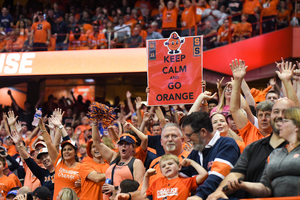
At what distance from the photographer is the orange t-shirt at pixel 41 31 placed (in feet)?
38.9

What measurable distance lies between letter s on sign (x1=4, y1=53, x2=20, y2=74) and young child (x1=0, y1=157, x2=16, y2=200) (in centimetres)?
572

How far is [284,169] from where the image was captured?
279 cm

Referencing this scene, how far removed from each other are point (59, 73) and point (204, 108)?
22.7 ft

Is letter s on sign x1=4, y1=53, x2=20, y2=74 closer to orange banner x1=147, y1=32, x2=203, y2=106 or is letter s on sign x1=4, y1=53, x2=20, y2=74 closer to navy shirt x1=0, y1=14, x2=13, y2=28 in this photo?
navy shirt x1=0, y1=14, x2=13, y2=28

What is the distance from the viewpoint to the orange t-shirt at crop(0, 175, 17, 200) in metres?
6.14

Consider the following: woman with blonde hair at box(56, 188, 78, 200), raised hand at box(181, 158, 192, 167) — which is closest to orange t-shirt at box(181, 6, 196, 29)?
woman with blonde hair at box(56, 188, 78, 200)

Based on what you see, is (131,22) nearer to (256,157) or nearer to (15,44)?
(15,44)

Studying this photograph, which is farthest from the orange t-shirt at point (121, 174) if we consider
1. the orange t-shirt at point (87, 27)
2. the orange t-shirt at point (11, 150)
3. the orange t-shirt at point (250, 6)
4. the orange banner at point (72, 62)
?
the orange t-shirt at point (87, 27)

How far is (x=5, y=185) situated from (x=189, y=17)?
6.74m

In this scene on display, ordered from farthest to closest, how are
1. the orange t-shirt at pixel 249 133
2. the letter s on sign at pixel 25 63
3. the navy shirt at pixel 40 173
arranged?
the letter s on sign at pixel 25 63 < the navy shirt at pixel 40 173 < the orange t-shirt at pixel 249 133

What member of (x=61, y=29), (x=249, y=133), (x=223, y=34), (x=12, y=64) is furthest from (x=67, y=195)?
(x=61, y=29)

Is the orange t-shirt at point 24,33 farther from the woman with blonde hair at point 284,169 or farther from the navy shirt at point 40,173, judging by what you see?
the woman with blonde hair at point 284,169

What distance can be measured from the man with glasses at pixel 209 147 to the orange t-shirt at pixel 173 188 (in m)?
0.19

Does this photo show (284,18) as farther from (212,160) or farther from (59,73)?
(212,160)
